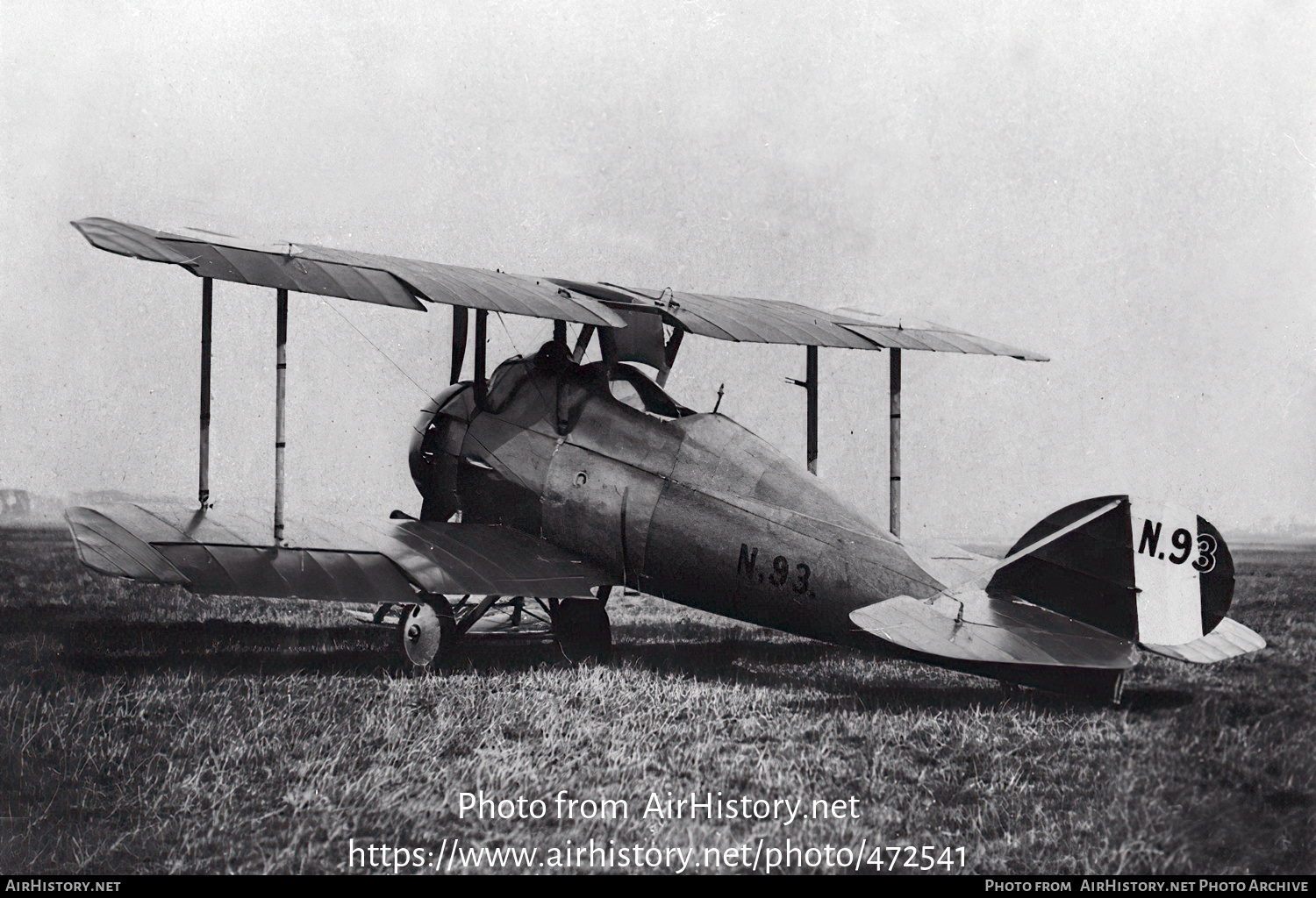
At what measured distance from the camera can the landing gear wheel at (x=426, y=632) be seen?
7.89 metres

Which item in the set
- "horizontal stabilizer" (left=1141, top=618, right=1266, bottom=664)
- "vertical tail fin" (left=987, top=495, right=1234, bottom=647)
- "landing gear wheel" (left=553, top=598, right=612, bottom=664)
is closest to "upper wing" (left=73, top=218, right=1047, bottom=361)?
"landing gear wheel" (left=553, top=598, right=612, bottom=664)

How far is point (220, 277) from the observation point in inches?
277

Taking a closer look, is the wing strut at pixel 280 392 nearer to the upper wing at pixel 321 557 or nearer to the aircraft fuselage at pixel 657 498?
the upper wing at pixel 321 557

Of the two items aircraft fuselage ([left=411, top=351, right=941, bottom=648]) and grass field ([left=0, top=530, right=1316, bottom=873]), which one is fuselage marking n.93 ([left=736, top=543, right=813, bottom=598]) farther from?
grass field ([left=0, top=530, right=1316, bottom=873])

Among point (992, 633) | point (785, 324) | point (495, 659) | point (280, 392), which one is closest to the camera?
point (992, 633)

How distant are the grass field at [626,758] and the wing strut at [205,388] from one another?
Result: 139cm

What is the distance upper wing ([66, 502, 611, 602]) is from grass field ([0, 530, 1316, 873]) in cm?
64

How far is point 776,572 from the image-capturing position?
779 centimetres

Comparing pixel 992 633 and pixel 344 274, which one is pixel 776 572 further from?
pixel 344 274

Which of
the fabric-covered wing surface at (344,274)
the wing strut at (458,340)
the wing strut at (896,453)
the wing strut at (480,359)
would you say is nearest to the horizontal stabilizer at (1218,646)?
the wing strut at (896,453)

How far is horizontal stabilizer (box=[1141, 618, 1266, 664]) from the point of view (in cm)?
620

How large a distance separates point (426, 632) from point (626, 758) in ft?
9.72

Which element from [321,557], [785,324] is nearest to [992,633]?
[785,324]

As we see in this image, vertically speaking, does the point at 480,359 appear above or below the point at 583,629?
above
